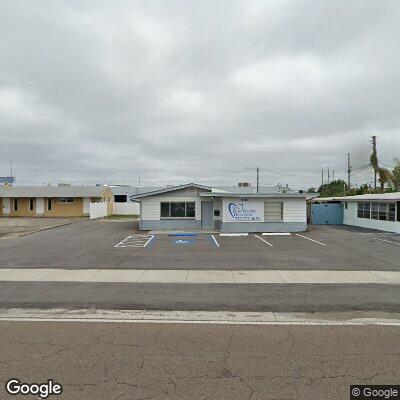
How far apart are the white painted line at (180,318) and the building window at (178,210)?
2017 centimetres

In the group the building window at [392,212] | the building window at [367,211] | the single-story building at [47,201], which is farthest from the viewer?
the single-story building at [47,201]

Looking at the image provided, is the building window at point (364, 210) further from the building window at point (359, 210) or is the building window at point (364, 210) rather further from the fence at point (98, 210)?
the fence at point (98, 210)

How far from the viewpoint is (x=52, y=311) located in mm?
7711

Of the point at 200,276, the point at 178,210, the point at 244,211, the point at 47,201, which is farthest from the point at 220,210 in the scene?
the point at 47,201

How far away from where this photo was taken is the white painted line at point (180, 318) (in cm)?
698

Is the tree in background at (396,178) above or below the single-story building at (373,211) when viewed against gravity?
above

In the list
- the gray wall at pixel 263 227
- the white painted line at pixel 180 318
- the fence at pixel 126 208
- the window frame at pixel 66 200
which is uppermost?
the window frame at pixel 66 200

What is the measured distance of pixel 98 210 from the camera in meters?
43.0

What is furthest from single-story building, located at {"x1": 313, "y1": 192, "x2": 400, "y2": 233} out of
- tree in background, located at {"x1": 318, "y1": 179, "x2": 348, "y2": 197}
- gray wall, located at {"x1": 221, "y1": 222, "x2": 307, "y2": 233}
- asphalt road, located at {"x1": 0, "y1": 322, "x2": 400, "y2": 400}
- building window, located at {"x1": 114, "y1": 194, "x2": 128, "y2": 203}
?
tree in background, located at {"x1": 318, "y1": 179, "x2": 348, "y2": 197}

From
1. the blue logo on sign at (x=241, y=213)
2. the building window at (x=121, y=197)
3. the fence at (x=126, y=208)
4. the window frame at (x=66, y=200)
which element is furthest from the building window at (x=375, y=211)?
the building window at (x=121, y=197)

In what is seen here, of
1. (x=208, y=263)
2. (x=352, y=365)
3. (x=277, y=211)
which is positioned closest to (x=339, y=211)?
(x=277, y=211)

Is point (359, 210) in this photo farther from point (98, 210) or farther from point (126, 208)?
point (126, 208)

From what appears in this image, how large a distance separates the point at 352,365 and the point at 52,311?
6.23 meters

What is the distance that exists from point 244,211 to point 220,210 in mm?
2115
